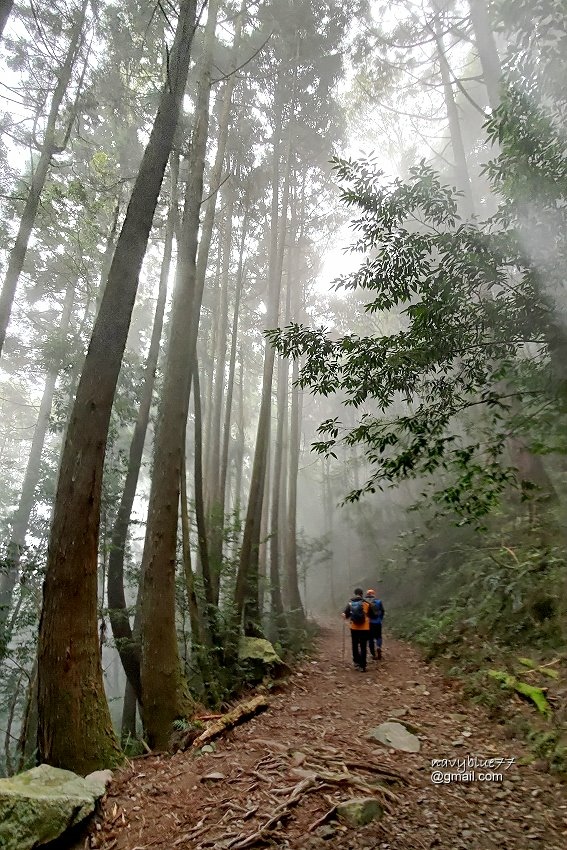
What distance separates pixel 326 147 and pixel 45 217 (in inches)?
368

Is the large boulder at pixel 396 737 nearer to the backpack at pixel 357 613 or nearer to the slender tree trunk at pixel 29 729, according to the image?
the backpack at pixel 357 613

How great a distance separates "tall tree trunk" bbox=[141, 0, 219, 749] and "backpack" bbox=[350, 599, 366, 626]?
389 centimetres

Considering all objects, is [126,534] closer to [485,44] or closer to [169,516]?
[169,516]

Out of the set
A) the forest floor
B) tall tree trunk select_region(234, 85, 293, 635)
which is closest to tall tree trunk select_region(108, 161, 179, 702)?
tall tree trunk select_region(234, 85, 293, 635)

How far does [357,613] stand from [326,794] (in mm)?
5094

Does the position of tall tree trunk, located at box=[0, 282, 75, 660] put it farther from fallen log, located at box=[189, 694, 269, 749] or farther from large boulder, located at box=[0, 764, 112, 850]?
large boulder, located at box=[0, 764, 112, 850]

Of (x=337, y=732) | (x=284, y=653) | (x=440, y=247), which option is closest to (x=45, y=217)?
(x=440, y=247)

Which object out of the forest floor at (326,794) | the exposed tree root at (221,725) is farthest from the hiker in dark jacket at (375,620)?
the exposed tree root at (221,725)

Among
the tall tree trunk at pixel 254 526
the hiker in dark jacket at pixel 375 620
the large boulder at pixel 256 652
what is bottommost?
the large boulder at pixel 256 652

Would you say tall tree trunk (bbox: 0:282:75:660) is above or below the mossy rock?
above

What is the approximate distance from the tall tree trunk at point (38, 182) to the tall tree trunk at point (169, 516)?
12.7ft

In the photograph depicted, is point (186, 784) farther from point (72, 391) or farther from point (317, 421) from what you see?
point (317, 421)

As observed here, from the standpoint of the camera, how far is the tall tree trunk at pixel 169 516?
16.4ft

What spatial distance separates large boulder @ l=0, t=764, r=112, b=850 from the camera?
2.67 m
